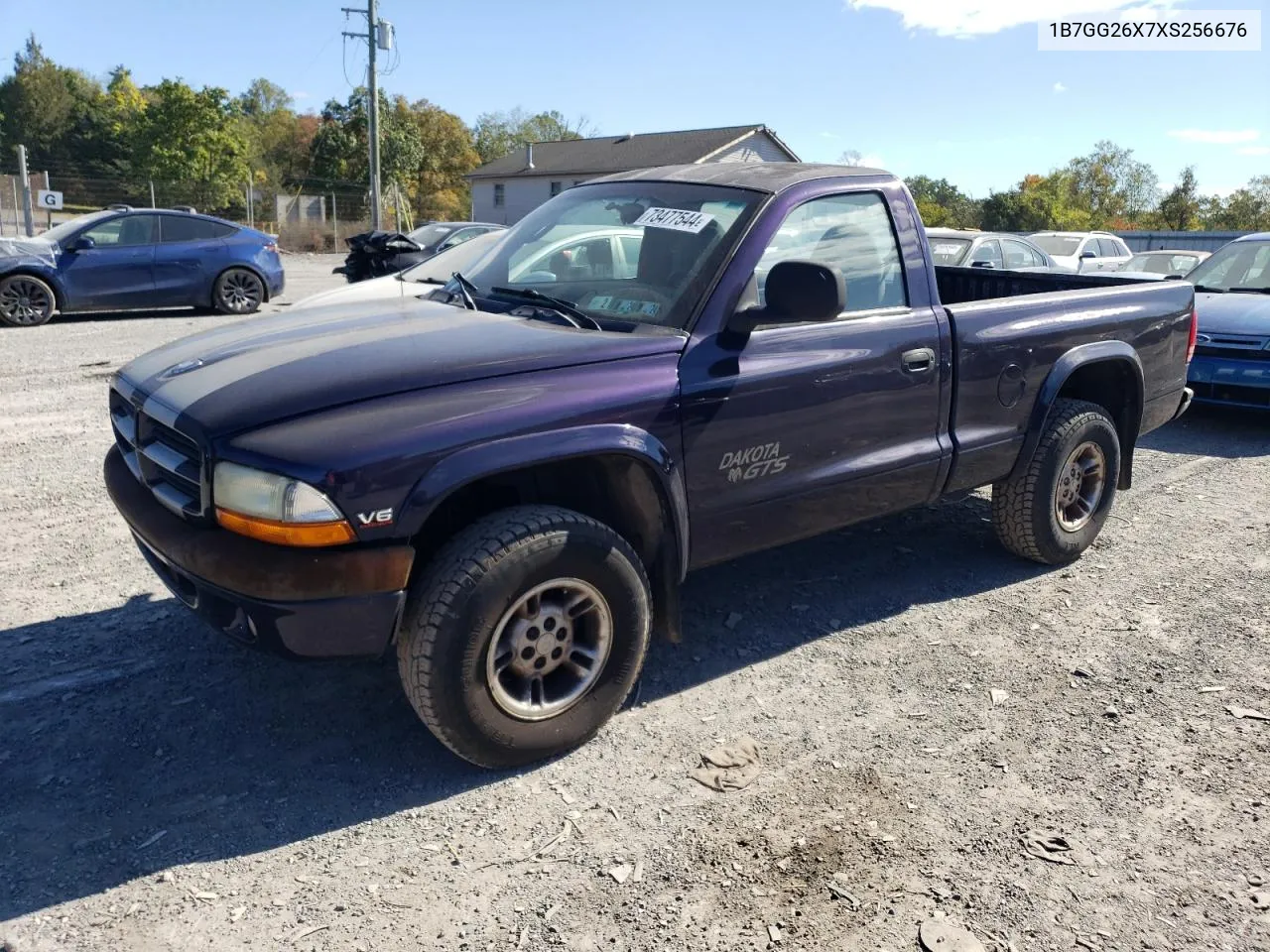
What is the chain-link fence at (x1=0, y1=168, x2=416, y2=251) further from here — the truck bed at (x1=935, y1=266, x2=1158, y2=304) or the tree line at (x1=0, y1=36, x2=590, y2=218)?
the truck bed at (x1=935, y1=266, x2=1158, y2=304)

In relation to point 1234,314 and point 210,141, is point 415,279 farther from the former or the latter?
point 210,141

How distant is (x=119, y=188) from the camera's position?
38656mm

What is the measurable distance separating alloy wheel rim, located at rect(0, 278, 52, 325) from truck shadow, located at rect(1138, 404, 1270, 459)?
12409mm

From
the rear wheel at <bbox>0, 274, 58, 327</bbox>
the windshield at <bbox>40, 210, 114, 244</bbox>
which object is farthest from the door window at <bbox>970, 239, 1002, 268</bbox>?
the rear wheel at <bbox>0, 274, 58, 327</bbox>

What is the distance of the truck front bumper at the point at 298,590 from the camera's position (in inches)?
109

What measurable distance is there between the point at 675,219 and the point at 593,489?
1136mm

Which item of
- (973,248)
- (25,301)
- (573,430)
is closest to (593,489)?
(573,430)

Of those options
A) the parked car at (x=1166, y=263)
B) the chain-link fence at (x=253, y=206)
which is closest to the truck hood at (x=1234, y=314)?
the parked car at (x=1166, y=263)

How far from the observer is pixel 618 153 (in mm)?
54406

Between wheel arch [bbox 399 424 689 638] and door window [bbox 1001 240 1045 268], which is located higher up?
door window [bbox 1001 240 1045 268]

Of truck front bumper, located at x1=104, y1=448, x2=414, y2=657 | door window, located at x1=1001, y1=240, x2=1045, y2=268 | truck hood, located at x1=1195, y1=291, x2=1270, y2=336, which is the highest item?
door window, located at x1=1001, y1=240, x2=1045, y2=268

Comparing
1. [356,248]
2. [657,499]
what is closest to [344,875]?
[657,499]

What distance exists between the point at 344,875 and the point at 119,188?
4233 cm

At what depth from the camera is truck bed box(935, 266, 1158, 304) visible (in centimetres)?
568
